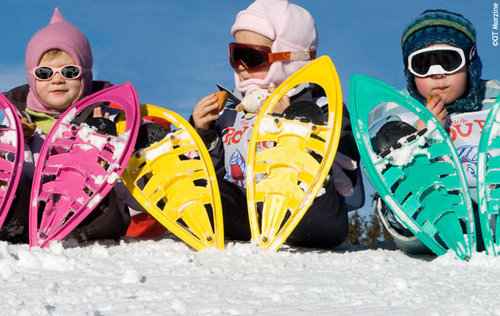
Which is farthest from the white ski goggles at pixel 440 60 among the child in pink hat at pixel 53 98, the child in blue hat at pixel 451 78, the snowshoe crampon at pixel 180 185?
the child in pink hat at pixel 53 98

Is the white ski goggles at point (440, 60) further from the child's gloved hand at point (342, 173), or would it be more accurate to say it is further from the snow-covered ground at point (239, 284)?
the snow-covered ground at point (239, 284)

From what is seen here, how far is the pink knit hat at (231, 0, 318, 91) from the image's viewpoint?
9.60 feet

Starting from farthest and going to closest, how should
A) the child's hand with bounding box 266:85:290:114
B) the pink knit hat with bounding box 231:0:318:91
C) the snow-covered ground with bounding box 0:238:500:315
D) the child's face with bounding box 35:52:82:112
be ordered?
the child's face with bounding box 35:52:82:112 < the pink knit hat with bounding box 231:0:318:91 < the child's hand with bounding box 266:85:290:114 < the snow-covered ground with bounding box 0:238:500:315

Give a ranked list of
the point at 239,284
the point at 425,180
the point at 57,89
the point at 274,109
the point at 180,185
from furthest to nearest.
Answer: the point at 57,89 → the point at 274,109 → the point at 180,185 → the point at 425,180 → the point at 239,284

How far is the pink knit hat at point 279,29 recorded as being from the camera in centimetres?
293

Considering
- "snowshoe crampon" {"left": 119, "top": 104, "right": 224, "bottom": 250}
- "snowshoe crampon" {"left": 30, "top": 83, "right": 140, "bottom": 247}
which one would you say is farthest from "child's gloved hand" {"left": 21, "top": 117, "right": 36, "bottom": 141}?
"snowshoe crampon" {"left": 119, "top": 104, "right": 224, "bottom": 250}

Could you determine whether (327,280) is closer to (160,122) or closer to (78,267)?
(78,267)

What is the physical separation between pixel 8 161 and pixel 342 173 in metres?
1.46

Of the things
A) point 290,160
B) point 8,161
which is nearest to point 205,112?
point 290,160

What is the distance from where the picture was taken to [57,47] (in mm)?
3160

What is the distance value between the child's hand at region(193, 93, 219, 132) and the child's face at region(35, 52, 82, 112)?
0.79m

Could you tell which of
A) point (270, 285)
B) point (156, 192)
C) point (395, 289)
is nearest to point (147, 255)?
point (156, 192)

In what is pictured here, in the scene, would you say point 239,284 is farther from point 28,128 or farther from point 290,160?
point 28,128

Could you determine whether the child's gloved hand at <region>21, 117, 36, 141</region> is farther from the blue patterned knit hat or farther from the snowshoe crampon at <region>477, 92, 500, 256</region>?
the snowshoe crampon at <region>477, 92, 500, 256</region>
